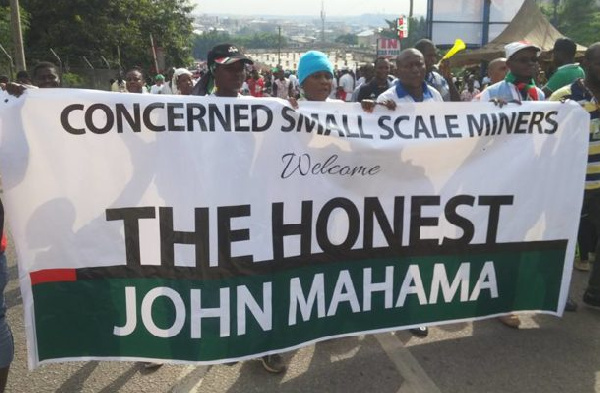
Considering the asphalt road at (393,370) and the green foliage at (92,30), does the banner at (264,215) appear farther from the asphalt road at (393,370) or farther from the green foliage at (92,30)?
the green foliage at (92,30)

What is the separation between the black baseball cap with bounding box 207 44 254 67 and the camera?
3314 millimetres

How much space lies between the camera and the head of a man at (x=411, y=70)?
3.79 metres

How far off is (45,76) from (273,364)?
2.67 m

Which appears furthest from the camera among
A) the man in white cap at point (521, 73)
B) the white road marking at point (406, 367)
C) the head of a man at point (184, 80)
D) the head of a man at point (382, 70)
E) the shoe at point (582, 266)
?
the head of a man at point (382, 70)

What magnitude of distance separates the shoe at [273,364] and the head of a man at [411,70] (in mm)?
2083

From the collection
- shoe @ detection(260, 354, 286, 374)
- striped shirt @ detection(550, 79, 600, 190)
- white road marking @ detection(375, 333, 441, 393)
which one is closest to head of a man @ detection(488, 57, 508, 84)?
striped shirt @ detection(550, 79, 600, 190)

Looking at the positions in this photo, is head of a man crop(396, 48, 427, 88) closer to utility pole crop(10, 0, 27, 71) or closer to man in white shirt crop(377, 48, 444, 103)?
man in white shirt crop(377, 48, 444, 103)

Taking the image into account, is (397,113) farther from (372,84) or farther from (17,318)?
(372,84)

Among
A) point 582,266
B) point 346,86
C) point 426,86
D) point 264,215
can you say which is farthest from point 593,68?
point 346,86

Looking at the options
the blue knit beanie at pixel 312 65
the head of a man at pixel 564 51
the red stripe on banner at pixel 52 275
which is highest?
the head of a man at pixel 564 51

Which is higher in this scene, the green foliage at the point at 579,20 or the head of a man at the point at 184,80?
the green foliage at the point at 579,20

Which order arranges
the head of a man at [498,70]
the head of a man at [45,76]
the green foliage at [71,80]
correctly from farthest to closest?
the green foliage at [71,80] < the head of a man at [498,70] < the head of a man at [45,76]

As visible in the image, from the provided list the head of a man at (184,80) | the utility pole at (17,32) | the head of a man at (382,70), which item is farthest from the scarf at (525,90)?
the utility pole at (17,32)

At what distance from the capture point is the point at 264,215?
285cm
